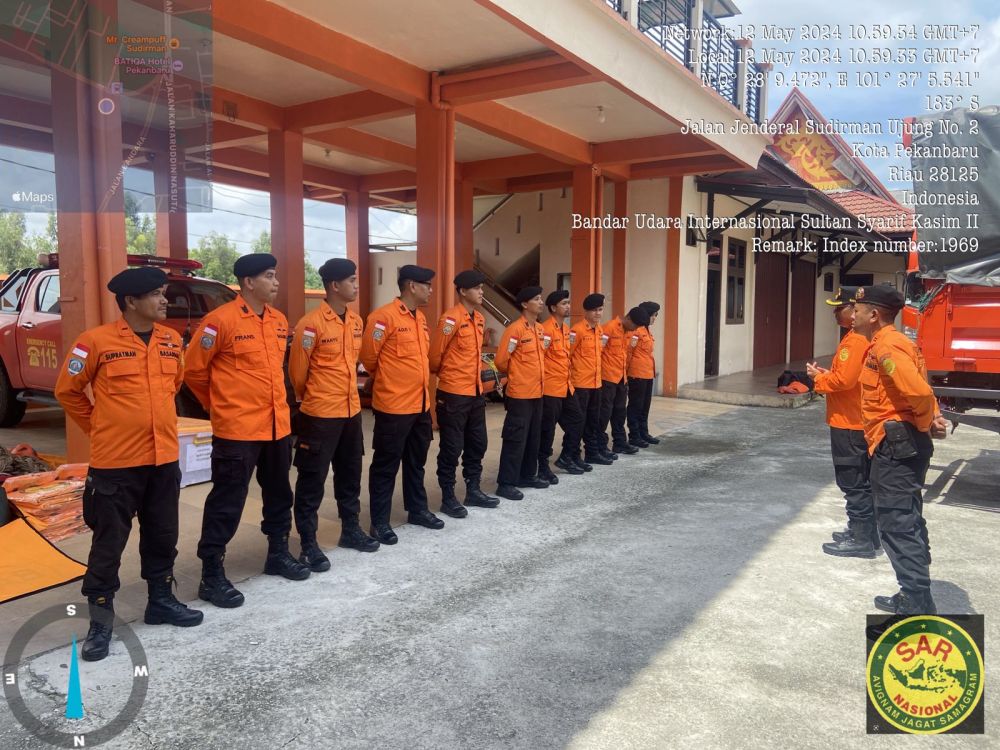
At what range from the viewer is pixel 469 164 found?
40.5ft

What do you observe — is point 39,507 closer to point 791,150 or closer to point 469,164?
point 469,164

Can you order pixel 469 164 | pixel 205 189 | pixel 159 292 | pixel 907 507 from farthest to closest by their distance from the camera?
1. pixel 469 164
2. pixel 205 189
3. pixel 907 507
4. pixel 159 292

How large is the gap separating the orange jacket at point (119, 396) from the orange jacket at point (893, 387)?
3.45 m

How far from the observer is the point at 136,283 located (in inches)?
122

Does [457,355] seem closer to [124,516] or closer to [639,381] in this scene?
[124,516]

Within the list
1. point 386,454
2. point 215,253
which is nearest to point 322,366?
point 386,454

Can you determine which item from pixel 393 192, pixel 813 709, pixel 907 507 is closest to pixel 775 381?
pixel 393 192

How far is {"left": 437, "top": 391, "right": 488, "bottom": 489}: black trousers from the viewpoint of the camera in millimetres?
5152

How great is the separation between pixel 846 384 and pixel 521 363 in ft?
8.07

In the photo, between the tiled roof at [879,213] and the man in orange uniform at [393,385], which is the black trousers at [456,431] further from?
the tiled roof at [879,213]

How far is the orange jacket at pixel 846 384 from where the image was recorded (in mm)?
4398

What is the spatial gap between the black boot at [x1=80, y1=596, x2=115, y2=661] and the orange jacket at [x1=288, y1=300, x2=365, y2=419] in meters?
1.40

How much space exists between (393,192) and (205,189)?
8924mm

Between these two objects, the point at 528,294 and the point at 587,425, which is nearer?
the point at 528,294
